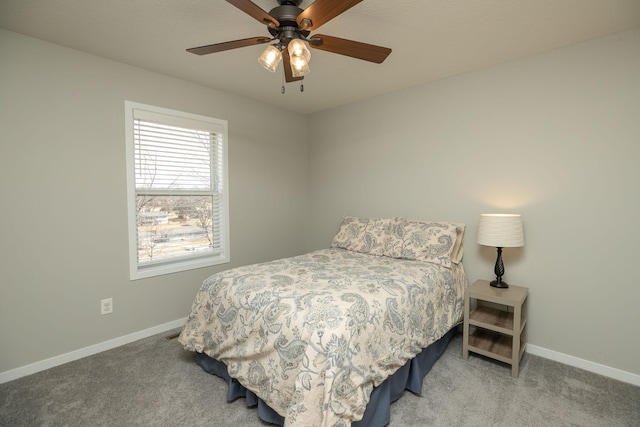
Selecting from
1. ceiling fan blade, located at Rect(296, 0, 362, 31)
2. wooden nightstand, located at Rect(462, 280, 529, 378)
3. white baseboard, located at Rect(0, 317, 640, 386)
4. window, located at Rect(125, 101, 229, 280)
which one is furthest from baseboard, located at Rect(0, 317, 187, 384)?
ceiling fan blade, located at Rect(296, 0, 362, 31)

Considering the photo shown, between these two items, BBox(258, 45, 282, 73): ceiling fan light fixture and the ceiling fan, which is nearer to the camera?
the ceiling fan

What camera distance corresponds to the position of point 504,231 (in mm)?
2297

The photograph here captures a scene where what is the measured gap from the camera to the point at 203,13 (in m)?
1.87

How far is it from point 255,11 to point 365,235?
227cm

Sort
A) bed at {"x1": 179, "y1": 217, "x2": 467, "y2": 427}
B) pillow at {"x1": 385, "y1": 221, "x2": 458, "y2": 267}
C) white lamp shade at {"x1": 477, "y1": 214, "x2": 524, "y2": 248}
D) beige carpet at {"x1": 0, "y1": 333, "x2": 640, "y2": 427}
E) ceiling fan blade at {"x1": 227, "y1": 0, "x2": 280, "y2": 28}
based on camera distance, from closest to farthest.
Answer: ceiling fan blade at {"x1": 227, "y1": 0, "x2": 280, "y2": 28}, bed at {"x1": 179, "y1": 217, "x2": 467, "y2": 427}, beige carpet at {"x1": 0, "y1": 333, "x2": 640, "y2": 427}, white lamp shade at {"x1": 477, "y1": 214, "x2": 524, "y2": 248}, pillow at {"x1": 385, "y1": 221, "x2": 458, "y2": 267}

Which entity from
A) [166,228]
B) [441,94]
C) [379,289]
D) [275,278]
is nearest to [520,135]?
[441,94]

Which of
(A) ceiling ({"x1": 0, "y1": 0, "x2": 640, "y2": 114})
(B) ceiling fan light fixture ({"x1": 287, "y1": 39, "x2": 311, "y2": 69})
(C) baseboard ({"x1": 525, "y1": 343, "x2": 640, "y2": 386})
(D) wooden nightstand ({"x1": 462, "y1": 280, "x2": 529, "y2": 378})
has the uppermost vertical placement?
(A) ceiling ({"x1": 0, "y1": 0, "x2": 640, "y2": 114})

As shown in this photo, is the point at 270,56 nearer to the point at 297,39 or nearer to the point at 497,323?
the point at 297,39

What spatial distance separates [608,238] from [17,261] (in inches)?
169

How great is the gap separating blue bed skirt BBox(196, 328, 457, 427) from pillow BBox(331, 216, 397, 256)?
1033 mm

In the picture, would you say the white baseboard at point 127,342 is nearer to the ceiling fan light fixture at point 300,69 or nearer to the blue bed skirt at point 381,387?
the blue bed skirt at point 381,387

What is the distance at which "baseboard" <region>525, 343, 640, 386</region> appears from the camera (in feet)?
6.83

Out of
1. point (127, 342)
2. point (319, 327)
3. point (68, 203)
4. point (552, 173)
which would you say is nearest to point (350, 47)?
point (319, 327)

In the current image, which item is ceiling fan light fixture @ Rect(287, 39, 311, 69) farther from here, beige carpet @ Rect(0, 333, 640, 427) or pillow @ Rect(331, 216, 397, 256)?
beige carpet @ Rect(0, 333, 640, 427)
